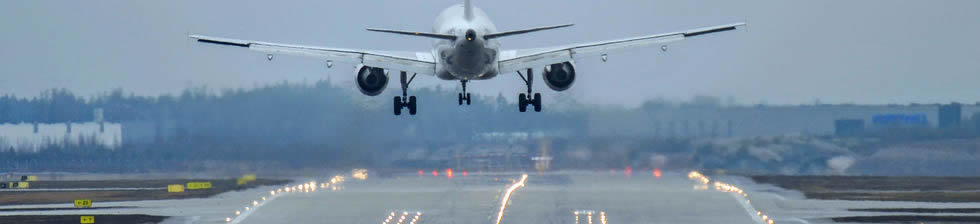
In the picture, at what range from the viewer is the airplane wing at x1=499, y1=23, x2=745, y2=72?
7506cm

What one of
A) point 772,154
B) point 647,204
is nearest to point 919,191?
point 772,154

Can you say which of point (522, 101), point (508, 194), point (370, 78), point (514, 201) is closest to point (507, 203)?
point (514, 201)

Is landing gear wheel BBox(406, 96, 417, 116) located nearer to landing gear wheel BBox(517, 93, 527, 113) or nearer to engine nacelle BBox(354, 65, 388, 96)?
engine nacelle BBox(354, 65, 388, 96)

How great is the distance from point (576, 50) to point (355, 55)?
977cm

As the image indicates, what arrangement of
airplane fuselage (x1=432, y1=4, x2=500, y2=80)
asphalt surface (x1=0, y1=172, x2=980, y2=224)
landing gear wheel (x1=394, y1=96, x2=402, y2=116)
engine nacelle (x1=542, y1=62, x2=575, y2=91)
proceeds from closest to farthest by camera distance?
1. airplane fuselage (x1=432, y1=4, x2=500, y2=80)
2. engine nacelle (x1=542, y1=62, x2=575, y2=91)
3. landing gear wheel (x1=394, y1=96, x2=402, y2=116)
4. asphalt surface (x1=0, y1=172, x2=980, y2=224)

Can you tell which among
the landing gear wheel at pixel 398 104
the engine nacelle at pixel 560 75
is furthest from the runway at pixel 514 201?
the engine nacelle at pixel 560 75

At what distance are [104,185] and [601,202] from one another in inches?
1915

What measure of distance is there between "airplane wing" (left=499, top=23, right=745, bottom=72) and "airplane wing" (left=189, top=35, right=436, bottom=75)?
3.56m

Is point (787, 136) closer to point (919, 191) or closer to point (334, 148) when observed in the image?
point (919, 191)

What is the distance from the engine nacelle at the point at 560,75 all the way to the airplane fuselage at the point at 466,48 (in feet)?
11.1

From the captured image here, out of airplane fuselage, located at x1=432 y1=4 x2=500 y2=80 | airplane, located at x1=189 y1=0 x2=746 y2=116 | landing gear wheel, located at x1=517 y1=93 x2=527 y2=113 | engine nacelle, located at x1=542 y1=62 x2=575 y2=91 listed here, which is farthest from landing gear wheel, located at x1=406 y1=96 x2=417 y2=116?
engine nacelle, located at x1=542 y1=62 x2=575 y2=91

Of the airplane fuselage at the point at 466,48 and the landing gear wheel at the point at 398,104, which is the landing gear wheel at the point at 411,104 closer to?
the landing gear wheel at the point at 398,104

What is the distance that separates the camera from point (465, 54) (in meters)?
71.1

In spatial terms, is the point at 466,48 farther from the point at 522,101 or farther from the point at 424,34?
the point at 522,101
